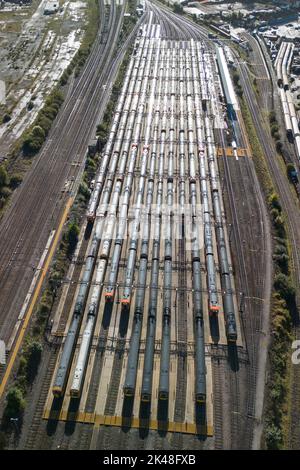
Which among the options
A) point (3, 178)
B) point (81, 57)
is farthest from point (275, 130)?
point (81, 57)

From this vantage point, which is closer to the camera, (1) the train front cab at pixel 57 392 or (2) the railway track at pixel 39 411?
(2) the railway track at pixel 39 411

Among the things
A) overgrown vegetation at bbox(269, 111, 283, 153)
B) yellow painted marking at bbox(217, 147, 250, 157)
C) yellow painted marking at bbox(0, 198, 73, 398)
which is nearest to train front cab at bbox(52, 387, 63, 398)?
yellow painted marking at bbox(0, 198, 73, 398)

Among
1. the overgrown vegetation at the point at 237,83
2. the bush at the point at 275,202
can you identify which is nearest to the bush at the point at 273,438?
the bush at the point at 275,202

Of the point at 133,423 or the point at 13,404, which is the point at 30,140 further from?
the point at 133,423

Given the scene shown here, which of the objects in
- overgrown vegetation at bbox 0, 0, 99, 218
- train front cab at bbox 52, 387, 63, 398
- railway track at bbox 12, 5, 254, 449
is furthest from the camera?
overgrown vegetation at bbox 0, 0, 99, 218

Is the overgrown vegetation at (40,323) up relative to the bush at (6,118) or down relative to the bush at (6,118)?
down

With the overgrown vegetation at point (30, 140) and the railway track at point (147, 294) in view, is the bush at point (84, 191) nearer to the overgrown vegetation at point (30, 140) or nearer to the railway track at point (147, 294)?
the railway track at point (147, 294)

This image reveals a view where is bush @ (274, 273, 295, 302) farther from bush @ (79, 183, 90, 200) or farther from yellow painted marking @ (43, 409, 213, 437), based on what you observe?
bush @ (79, 183, 90, 200)
